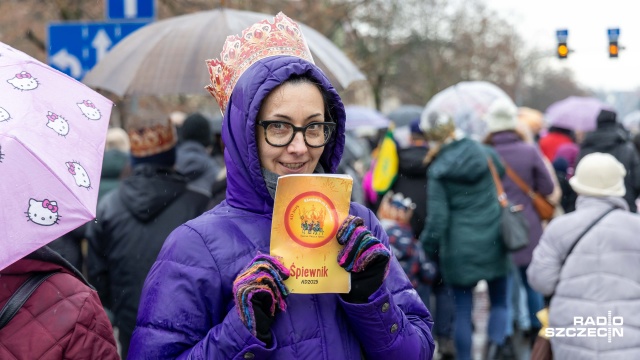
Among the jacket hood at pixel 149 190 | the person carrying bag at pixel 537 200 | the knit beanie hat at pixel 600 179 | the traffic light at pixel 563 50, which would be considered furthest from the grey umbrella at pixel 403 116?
the jacket hood at pixel 149 190

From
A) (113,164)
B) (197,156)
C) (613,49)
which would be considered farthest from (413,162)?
(613,49)

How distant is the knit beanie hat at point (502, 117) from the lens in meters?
9.35

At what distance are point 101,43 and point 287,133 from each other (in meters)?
6.59

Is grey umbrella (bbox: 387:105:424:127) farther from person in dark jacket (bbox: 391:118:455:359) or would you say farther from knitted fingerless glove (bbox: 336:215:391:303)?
knitted fingerless glove (bbox: 336:215:391:303)

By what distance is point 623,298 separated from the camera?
18.1 ft

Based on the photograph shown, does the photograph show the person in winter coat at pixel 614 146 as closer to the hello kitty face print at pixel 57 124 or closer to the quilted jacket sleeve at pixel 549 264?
the quilted jacket sleeve at pixel 549 264

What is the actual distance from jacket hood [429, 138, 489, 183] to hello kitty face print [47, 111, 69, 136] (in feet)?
17.6

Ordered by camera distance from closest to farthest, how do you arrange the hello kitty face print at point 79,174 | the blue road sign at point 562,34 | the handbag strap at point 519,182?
the hello kitty face print at point 79,174 → the handbag strap at point 519,182 → the blue road sign at point 562,34

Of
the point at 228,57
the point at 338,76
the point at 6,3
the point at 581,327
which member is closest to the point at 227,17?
the point at 338,76

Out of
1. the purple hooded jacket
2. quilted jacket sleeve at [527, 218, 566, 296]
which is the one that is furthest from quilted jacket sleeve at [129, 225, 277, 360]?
quilted jacket sleeve at [527, 218, 566, 296]

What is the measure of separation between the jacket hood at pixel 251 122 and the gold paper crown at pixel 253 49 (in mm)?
81

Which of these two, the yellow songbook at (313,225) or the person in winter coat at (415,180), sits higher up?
the yellow songbook at (313,225)

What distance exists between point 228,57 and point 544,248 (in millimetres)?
3292

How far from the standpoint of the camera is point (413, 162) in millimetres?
9102
